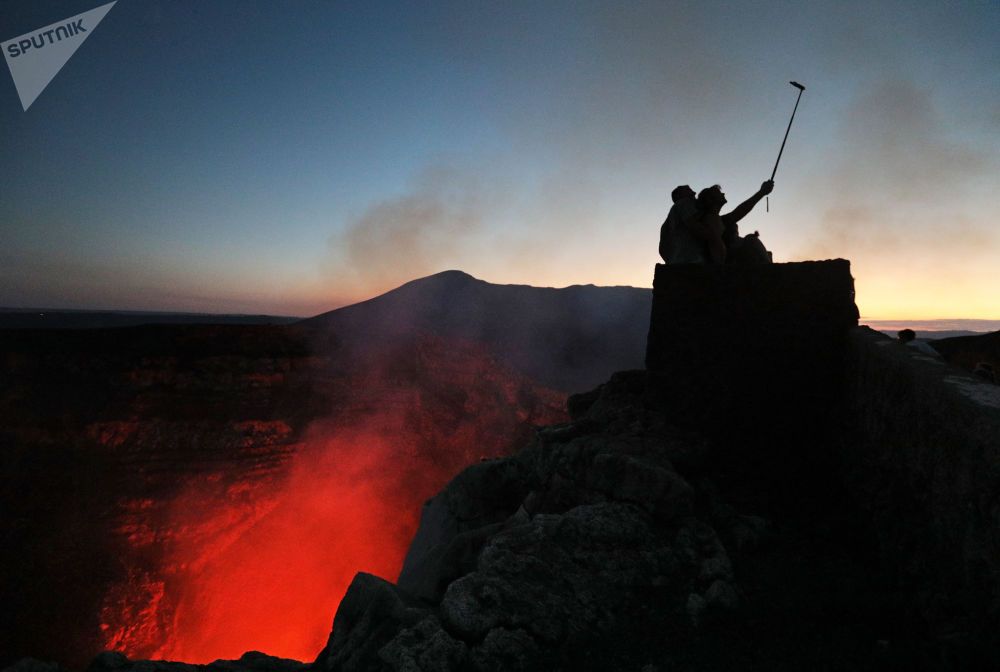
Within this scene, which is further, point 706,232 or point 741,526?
point 706,232

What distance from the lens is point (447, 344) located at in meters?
19.5

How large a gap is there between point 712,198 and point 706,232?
0.38 meters

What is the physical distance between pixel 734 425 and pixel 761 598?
1545 mm

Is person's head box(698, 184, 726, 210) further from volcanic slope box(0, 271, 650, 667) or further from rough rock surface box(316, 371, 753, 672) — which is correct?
volcanic slope box(0, 271, 650, 667)

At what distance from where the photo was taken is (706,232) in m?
4.06

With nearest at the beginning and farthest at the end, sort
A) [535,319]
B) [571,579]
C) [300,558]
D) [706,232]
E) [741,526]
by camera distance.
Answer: [571,579] → [741,526] → [706,232] → [300,558] → [535,319]

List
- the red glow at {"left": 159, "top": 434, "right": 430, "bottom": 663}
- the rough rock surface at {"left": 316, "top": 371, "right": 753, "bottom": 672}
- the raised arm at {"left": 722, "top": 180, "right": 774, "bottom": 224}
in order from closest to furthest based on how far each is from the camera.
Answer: the rough rock surface at {"left": 316, "top": 371, "right": 753, "bottom": 672} → the raised arm at {"left": 722, "top": 180, "right": 774, "bottom": 224} → the red glow at {"left": 159, "top": 434, "right": 430, "bottom": 663}

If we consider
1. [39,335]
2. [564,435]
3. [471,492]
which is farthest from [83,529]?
[564,435]

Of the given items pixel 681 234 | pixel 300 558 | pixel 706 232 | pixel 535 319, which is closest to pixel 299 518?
pixel 300 558

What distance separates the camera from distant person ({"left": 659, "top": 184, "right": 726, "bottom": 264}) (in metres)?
4.07

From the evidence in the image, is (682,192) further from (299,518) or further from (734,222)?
(299,518)

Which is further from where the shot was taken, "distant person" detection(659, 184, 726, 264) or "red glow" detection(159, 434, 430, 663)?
"red glow" detection(159, 434, 430, 663)

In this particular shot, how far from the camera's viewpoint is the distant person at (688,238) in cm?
407

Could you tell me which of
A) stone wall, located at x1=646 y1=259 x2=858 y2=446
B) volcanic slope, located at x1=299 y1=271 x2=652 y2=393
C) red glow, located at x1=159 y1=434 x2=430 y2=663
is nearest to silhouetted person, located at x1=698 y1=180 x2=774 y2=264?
stone wall, located at x1=646 y1=259 x2=858 y2=446
